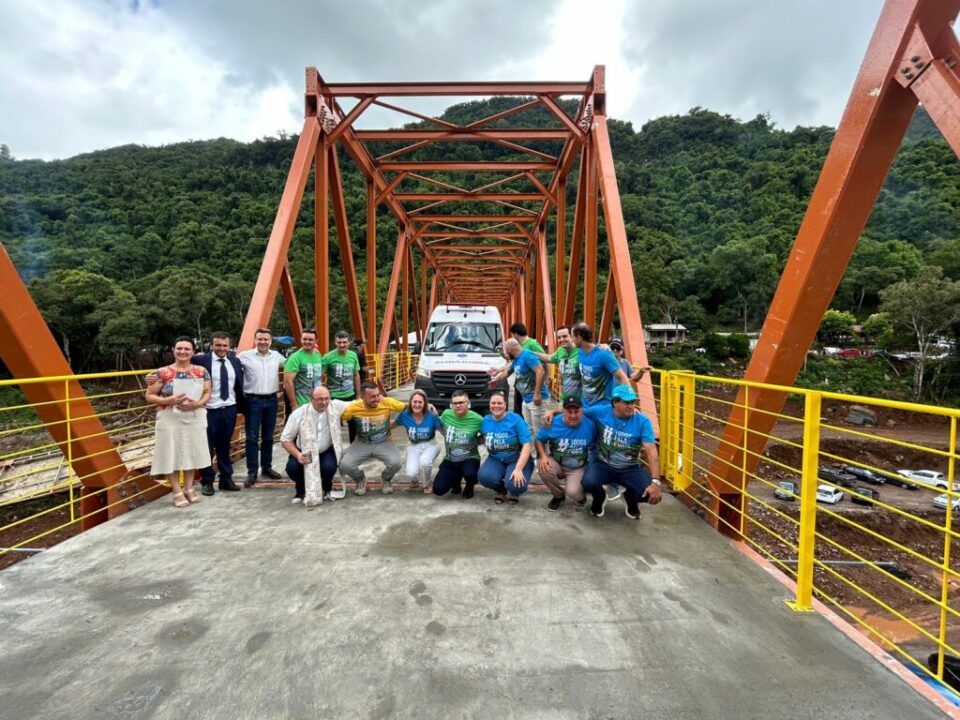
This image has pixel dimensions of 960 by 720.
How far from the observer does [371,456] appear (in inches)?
181

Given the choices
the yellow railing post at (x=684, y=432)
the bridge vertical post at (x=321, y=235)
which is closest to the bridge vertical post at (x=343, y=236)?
the bridge vertical post at (x=321, y=235)

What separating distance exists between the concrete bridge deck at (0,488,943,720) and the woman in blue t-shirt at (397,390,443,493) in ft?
3.07

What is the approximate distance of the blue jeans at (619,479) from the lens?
3777 millimetres

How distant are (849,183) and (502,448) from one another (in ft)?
10.5

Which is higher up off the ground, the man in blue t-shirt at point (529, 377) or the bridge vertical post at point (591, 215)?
the bridge vertical post at point (591, 215)

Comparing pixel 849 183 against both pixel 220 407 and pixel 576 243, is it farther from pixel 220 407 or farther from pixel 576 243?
pixel 576 243

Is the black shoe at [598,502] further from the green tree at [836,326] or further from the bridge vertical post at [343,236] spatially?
the green tree at [836,326]

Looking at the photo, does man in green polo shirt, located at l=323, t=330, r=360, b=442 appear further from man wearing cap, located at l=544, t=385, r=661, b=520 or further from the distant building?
the distant building

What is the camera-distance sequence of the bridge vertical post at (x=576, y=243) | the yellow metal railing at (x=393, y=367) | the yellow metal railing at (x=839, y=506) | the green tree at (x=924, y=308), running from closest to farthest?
the yellow metal railing at (x=839, y=506) → the bridge vertical post at (x=576, y=243) → the yellow metal railing at (x=393, y=367) → the green tree at (x=924, y=308)

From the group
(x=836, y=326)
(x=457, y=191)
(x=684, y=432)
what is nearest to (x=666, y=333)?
(x=836, y=326)

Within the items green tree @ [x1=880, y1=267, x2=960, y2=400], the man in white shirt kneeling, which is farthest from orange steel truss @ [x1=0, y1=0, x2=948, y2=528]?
green tree @ [x1=880, y1=267, x2=960, y2=400]

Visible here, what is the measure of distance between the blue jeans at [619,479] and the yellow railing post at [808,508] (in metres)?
1.24

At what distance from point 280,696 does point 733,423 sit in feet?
11.5

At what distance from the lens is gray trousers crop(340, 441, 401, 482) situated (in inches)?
176
